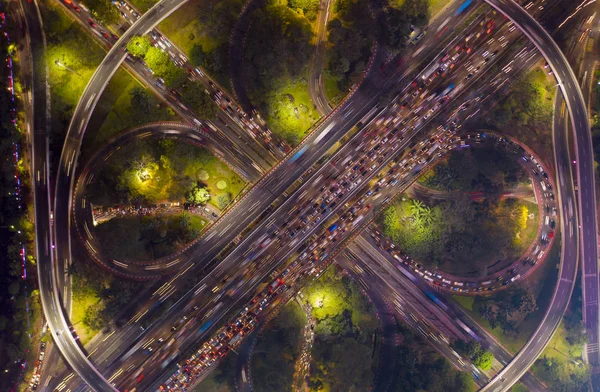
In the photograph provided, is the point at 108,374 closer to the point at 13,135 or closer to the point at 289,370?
the point at 289,370

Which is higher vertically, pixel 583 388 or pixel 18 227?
pixel 18 227

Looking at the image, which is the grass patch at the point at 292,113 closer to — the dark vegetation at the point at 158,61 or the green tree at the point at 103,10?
the dark vegetation at the point at 158,61

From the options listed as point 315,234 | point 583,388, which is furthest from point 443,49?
point 583,388

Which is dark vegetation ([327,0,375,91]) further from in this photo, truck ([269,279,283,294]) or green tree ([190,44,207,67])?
truck ([269,279,283,294])

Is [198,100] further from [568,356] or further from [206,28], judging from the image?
[568,356]

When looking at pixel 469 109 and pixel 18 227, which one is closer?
pixel 18 227
